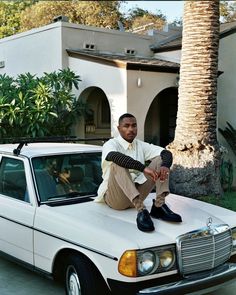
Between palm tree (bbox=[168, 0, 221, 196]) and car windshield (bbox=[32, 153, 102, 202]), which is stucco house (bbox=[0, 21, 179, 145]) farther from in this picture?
car windshield (bbox=[32, 153, 102, 202])

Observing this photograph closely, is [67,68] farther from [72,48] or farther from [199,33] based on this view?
[199,33]

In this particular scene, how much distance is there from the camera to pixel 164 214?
3934 mm

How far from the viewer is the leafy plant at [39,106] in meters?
10.2

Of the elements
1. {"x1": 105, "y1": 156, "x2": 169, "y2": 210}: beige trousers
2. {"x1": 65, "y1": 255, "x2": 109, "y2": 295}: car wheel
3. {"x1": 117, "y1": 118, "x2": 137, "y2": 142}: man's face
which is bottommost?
{"x1": 65, "y1": 255, "x2": 109, "y2": 295}: car wheel

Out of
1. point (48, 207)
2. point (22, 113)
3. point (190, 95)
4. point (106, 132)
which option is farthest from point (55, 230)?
point (106, 132)

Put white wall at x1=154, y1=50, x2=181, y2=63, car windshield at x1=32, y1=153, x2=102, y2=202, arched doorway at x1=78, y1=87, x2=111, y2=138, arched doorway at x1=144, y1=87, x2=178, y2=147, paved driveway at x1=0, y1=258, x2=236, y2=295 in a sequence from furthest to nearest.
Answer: arched doorway at x1=144, y1=87, x2=178, y2=147
white wall at x1=154, y1=50, x2=181, y2=63
arched doorway at x1=78, y1=87, x2=111, y2=138
car windshield at x1=32, y1=153, x2=102, y2=202
paved driveway at x1=0, y1=258, x2=236, y2=295

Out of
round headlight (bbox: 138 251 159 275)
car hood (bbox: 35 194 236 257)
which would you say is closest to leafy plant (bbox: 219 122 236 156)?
car hood (bbox: 35 194 236 257)

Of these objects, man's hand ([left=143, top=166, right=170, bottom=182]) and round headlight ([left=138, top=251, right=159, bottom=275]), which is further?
man's hand ([left=143, top=166, right=170, bottom=182])

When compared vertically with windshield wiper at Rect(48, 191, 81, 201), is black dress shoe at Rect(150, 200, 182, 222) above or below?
below

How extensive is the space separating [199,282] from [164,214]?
695 mm

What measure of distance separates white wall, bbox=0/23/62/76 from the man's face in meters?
7.65

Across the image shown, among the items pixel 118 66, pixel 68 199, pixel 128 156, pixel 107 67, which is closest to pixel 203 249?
pixel 128 156

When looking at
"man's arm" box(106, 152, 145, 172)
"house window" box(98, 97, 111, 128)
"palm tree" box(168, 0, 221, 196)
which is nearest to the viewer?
"man's arm" box(106, 152, 145, 172)

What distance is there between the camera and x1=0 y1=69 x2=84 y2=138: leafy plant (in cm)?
1022
